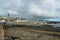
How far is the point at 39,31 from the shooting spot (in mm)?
4660

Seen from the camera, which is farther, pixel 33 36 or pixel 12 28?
pixel 12 28

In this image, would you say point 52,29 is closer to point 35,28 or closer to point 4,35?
point 35,28

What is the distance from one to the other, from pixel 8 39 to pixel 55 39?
1.52 metres

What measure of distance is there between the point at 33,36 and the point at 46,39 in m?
0.41

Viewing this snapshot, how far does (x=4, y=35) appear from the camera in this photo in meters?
5.17

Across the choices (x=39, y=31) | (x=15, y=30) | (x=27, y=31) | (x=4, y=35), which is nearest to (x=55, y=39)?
(x=39, y=31)

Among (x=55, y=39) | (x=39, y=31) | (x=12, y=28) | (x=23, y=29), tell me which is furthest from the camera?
(x=12, y=28)

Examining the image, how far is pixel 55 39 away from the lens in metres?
4.36

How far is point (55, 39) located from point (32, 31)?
76cm

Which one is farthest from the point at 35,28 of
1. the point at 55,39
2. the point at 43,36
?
the point at 55,39

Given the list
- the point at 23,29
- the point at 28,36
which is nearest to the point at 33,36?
the point at 28,36

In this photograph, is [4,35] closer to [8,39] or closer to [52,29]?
[8,39]

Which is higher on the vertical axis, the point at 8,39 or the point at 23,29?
the point at 23,29

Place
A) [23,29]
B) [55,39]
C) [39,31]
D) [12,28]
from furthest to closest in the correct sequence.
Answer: [12,28] < [23,29] < [39,31] < [55,39]
